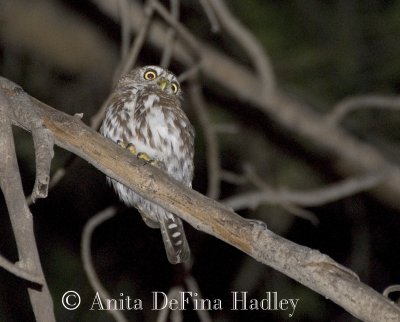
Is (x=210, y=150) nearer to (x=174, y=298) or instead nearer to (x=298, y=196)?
(x=298, y=196)

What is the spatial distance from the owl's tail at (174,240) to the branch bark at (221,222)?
83cm

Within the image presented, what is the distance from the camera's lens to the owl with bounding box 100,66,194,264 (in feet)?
14.1

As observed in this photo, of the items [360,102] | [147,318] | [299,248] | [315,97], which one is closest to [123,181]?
[299,248]

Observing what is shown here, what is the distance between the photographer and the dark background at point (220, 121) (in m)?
6.58

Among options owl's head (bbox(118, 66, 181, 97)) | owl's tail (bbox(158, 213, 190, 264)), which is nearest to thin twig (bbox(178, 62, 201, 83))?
owl's head (bbox(118, 66, 181, 97))

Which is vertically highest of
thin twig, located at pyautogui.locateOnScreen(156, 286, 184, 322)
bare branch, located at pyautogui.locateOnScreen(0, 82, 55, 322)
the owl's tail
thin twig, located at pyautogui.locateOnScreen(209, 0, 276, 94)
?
thin twig, located at pyautogui.locateOnScreen(209, 0, 276, 94)

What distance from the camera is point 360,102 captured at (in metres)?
5.22

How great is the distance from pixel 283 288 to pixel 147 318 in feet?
3.67

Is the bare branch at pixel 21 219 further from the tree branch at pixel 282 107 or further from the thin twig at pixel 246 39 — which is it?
the tree branch at pixel 282 107

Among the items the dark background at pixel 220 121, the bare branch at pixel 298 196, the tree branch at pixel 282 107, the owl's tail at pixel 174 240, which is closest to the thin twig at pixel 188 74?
the tree branch at pixel 282 107

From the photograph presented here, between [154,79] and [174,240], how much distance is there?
3.40 feet

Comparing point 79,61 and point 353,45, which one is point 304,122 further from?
point 79,61

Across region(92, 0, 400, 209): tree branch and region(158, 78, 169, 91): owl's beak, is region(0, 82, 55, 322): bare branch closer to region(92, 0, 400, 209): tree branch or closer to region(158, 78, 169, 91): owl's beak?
region(158, 78, 169, 91): owl's beak

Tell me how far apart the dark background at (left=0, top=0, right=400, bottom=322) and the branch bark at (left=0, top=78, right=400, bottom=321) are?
3024 millimetres
